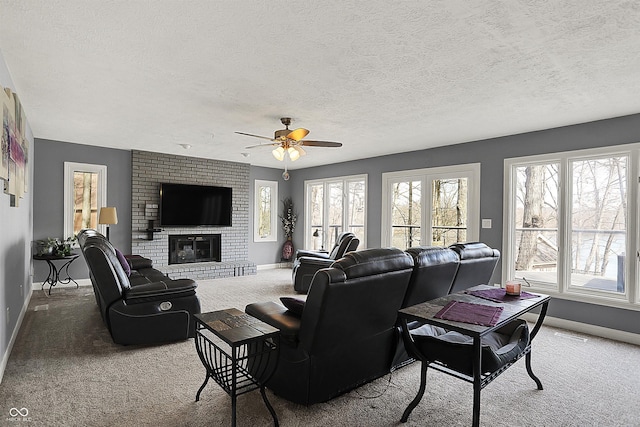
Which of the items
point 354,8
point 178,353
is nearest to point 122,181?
point 178,353

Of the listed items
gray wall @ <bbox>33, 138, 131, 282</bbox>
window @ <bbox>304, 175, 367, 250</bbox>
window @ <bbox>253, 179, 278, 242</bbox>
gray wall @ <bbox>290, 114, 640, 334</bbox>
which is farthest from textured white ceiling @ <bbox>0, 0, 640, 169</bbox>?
window @ <bbox>253, 179, 278, 242</bbox>

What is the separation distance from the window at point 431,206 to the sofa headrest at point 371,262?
3.48 meters

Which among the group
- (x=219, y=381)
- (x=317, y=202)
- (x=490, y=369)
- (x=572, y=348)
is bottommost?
(x=572, y=348)

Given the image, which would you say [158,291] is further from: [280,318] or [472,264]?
[472,264]

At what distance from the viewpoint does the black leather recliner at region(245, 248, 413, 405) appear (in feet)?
7.11

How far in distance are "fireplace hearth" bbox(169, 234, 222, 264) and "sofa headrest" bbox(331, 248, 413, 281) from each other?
587cm

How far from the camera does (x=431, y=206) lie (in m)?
6.11

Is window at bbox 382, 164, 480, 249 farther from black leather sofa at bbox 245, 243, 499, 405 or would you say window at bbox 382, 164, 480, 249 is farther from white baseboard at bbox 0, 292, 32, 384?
white baseboard at bbox 0, 292, 32, 384

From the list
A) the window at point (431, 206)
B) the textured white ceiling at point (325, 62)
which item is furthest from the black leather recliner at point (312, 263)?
the textured white ceiling at point (325, 62)

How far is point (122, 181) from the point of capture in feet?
21.9

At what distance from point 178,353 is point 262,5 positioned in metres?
2.98

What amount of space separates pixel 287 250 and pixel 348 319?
6.52 meters

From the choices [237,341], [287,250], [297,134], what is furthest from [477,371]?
[287,250]

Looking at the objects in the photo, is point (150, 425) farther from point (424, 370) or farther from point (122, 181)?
point (122, 181)
